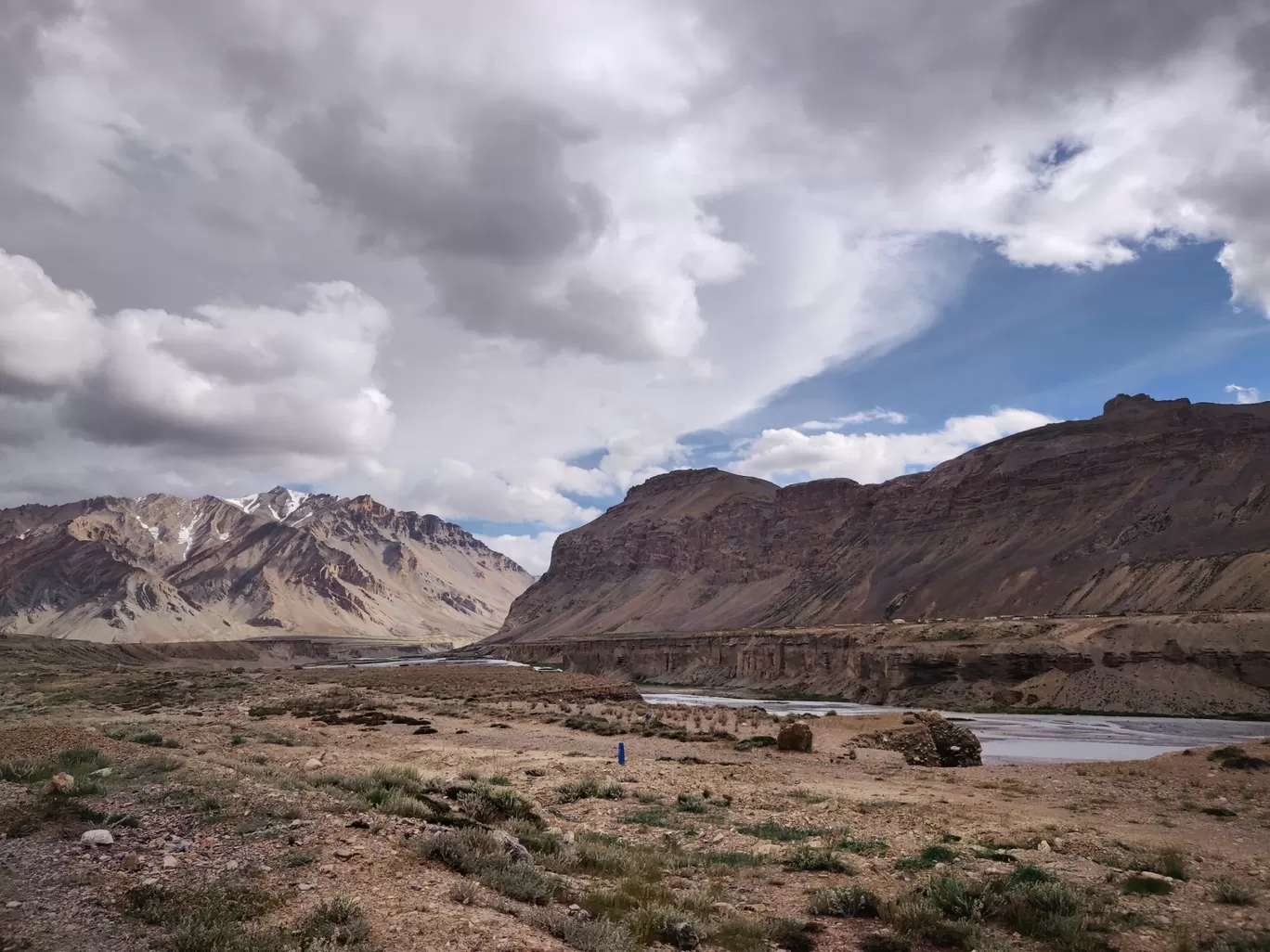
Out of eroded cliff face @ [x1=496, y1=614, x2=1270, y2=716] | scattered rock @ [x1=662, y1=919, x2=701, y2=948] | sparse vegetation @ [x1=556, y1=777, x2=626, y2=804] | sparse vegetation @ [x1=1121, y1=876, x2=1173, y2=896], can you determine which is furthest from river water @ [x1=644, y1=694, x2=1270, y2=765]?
scattered rock @ [x1=662, y1=919, x2=701, y2=948]

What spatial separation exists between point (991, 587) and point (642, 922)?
10937 cm

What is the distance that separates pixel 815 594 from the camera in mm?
142625

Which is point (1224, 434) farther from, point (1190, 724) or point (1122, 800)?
point (1122, 800)

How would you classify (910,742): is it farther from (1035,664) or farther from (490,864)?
(1035,664)

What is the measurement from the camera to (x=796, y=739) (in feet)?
95.2

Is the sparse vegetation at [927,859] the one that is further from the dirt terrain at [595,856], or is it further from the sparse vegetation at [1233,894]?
the sparse vegetation at [1233,894]

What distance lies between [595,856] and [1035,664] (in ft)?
197

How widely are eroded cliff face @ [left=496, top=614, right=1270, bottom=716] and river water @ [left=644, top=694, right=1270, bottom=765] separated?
9.07 ft

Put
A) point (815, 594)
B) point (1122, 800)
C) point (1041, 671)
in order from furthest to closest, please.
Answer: point (815, 594), point (1041, 671), point (1122, 800)

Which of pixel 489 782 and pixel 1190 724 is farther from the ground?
→ pixel 489 782

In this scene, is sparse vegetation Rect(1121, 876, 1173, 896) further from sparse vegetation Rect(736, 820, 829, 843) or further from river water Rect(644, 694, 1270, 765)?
river water Rect(644, 694, 1270, 765)

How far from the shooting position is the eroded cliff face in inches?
1998

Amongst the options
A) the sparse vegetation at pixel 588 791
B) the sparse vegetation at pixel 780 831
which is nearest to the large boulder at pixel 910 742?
the sparse vegetation at pixel 588 791

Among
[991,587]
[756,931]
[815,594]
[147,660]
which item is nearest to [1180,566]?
[991,587]
